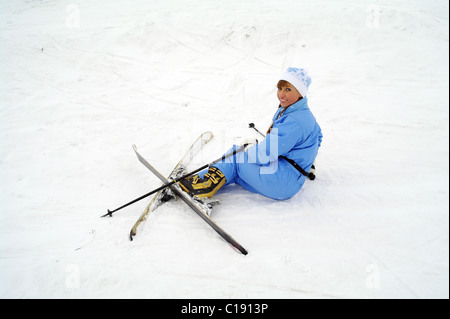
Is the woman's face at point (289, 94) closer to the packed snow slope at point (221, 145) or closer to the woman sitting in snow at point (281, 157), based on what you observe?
the woman sitting in snow at point (281, 157)

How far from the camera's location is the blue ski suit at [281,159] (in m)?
2.36

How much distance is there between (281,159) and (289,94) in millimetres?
655

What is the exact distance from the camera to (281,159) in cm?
259

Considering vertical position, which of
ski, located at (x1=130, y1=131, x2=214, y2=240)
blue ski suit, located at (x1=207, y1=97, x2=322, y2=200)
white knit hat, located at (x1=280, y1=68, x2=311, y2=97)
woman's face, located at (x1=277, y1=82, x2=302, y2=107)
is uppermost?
white knit hat, located at (x1=280, y1=68, x2=311, y2=97)

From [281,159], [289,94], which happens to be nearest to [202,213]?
[281,159]

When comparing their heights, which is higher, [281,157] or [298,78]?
[298,78]

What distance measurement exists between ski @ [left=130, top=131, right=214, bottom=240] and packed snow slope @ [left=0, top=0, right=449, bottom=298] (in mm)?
116

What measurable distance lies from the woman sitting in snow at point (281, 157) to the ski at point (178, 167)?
0.35 meters

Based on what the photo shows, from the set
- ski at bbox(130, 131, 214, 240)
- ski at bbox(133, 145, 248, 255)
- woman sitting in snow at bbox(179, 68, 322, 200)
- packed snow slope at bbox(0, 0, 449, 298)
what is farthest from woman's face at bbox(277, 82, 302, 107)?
ski at bbox(130, 131, 214, 240)

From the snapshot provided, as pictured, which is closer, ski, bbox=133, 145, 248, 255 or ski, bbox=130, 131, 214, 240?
ski, bbox=133, 145, 248, 255

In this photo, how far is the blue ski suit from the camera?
7.73 ft

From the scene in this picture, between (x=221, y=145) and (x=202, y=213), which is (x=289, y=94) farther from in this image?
(x=221, y=145)

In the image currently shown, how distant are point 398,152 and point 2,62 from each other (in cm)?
872

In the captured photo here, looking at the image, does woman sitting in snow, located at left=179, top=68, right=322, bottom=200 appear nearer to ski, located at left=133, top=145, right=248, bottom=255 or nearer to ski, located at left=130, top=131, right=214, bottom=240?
ski, located at left=133, top=145, right=248, bottom=255
